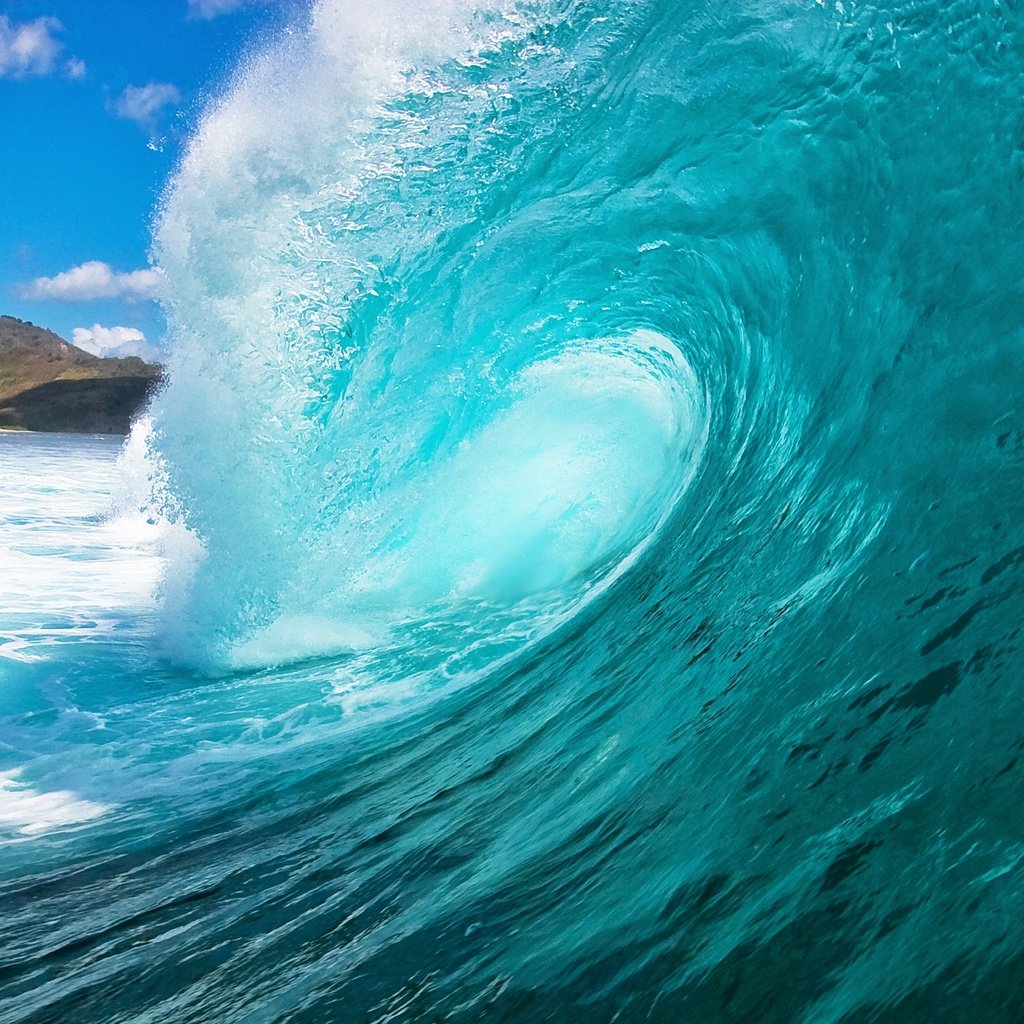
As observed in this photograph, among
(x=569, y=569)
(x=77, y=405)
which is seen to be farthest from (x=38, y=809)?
(x=77, y=405)

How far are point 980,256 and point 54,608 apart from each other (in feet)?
29.4

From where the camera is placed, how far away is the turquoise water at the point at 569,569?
7.80ft

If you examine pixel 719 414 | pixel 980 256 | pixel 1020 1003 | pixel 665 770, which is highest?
pixel 719 414

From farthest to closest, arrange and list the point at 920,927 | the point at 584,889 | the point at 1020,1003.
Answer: the point at 584,889 → the point at 920,927 → the point at 1020,1003

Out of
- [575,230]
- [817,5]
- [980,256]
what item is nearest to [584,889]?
[980,256]

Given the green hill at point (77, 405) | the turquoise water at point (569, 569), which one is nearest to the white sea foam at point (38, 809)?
the turquoise water at point (569, 569)

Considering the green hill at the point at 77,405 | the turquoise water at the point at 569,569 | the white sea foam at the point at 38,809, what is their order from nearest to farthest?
1. the turquoise water at the point at 569,569
2. the white sea foam at the point at 38,809
3. the green hill at the point at 77,405

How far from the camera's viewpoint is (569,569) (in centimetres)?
914

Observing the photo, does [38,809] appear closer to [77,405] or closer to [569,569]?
[569,569]

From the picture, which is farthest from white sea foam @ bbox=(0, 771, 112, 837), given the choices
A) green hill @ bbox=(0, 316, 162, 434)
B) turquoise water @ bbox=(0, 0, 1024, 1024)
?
green hill @ bbox=(0, 316, 162, 434)

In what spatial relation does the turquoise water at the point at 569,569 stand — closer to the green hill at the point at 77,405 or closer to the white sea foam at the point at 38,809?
the white sea foam at the point at 38,809

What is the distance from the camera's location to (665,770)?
3295 millimetres

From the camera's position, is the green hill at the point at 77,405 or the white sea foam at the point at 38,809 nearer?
the white sea foam at the point at 38,809

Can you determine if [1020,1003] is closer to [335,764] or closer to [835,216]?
[335,764]
